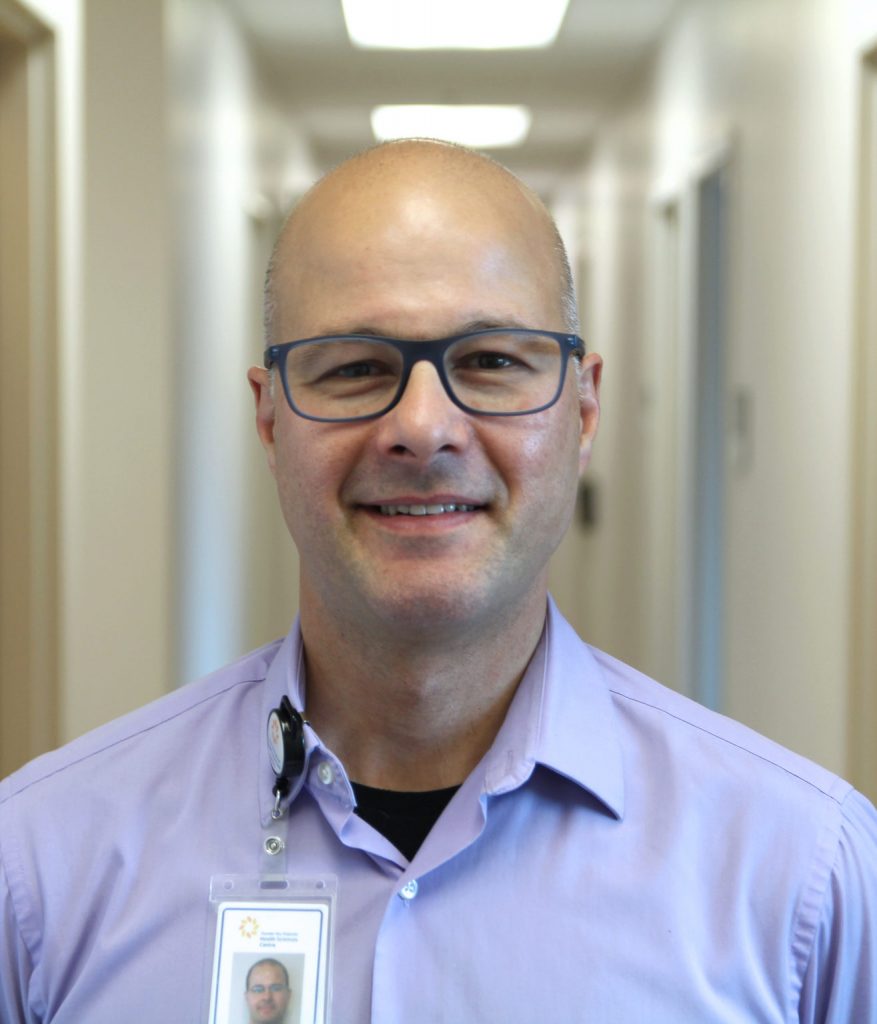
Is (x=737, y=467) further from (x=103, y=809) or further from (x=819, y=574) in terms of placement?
(x=103, y=809)

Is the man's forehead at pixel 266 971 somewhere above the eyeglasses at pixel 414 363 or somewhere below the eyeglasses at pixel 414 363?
below

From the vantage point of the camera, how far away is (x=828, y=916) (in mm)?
1005

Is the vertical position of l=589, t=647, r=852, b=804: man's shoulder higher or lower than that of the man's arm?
higher

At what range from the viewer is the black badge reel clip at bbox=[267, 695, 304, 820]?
3.52ft

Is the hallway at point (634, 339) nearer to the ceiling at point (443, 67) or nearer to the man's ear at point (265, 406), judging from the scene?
the ceiling at point (443, 67)

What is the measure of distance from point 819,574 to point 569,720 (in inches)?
82.3

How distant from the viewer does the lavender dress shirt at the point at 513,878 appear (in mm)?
997

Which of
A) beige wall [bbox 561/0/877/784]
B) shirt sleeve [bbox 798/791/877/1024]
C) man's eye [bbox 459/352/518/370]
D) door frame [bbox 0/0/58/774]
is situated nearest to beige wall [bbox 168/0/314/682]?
door frame [bbox 0/0/58/774]

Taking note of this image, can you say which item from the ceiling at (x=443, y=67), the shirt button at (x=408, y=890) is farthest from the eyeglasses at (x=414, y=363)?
A: the ceiling at (x=443, y=67)

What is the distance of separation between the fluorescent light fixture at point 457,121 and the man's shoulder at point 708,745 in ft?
17.8

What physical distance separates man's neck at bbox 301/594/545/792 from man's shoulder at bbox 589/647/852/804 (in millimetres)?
106

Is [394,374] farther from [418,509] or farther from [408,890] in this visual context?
[408,890]

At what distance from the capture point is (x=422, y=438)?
102 centimetres

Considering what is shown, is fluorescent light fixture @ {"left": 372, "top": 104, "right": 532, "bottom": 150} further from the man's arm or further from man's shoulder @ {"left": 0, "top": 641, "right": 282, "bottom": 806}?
the man's arm
